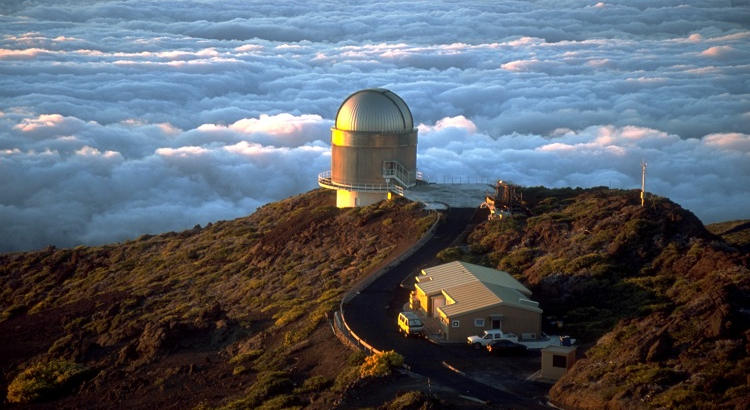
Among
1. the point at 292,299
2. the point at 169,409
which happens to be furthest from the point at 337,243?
the point at 169,409

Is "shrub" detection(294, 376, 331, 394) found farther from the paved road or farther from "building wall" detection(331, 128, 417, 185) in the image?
"building wall" detection(331, 128, 417, 185)

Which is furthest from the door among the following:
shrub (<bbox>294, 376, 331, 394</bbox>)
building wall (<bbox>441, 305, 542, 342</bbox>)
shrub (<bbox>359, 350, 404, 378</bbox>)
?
shrub (<bbox>294, 376, 331, 394</bbox>)

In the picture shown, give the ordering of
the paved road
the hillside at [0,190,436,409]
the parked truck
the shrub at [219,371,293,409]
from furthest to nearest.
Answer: the hillside at [0,190,436,409] < the parked truck < the shrub at [219,371,293,409] < the paved road

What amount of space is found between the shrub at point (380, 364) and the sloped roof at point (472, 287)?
2.92 m

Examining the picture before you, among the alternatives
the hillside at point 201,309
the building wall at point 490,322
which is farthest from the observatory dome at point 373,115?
the building wall at point 490,322

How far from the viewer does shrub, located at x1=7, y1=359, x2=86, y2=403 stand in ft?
93.2

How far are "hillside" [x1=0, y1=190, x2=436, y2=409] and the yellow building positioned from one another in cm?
275

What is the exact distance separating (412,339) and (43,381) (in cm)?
1112

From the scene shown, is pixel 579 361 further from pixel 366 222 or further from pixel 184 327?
pixel 366 222

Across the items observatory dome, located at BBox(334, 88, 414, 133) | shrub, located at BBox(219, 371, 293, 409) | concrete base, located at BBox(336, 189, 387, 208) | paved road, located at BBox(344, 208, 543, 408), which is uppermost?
observatory dome, located at BBox(334, 88, 414, 133)

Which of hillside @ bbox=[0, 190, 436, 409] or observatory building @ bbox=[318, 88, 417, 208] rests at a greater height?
observatory building @ bbox=[318, 88, 417, 208]

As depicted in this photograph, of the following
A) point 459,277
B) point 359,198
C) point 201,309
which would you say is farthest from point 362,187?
point 459,277

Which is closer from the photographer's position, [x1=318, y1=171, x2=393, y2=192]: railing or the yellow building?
the yellow building

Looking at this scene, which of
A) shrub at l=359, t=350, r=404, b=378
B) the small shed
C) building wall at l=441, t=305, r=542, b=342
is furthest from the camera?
building wall at l=441, t=305, r=542, b=342
